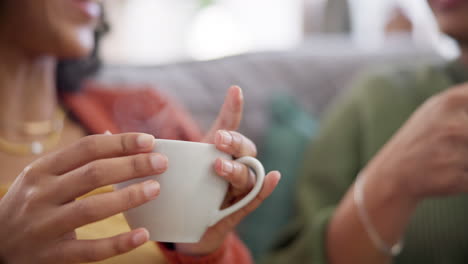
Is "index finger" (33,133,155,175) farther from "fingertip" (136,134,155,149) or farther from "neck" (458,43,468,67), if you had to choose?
"neck" (458,43,468,67)

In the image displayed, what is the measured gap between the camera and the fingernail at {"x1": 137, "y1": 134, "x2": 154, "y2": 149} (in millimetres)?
271

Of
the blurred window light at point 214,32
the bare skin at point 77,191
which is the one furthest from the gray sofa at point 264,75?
the blurred window light at point 214,32

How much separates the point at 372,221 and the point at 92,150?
0.42m

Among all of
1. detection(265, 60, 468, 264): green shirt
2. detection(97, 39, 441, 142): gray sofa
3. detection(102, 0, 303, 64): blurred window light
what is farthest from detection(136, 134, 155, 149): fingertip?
detection(102, 0, 303, 64): blurred window light

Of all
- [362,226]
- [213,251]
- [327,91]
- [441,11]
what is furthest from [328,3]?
[213,251]

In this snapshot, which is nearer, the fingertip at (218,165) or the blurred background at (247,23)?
the fingertip at (218,165)

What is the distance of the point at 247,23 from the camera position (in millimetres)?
3061

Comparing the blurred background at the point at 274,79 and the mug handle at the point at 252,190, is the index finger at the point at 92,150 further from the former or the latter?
the blurred background at the point at 274,79

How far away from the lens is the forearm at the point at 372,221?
539 millimetres

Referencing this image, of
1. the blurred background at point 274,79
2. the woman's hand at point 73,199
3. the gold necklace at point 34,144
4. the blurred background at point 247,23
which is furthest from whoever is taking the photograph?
the blurred background at point 247,23

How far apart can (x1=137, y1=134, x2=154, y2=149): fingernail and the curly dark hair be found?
300 millimetres

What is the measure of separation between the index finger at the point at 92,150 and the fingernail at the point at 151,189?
0.02m

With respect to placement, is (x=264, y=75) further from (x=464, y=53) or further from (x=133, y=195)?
(x=133, y=195)

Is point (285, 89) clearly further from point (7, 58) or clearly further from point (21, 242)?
point (21, 242)
